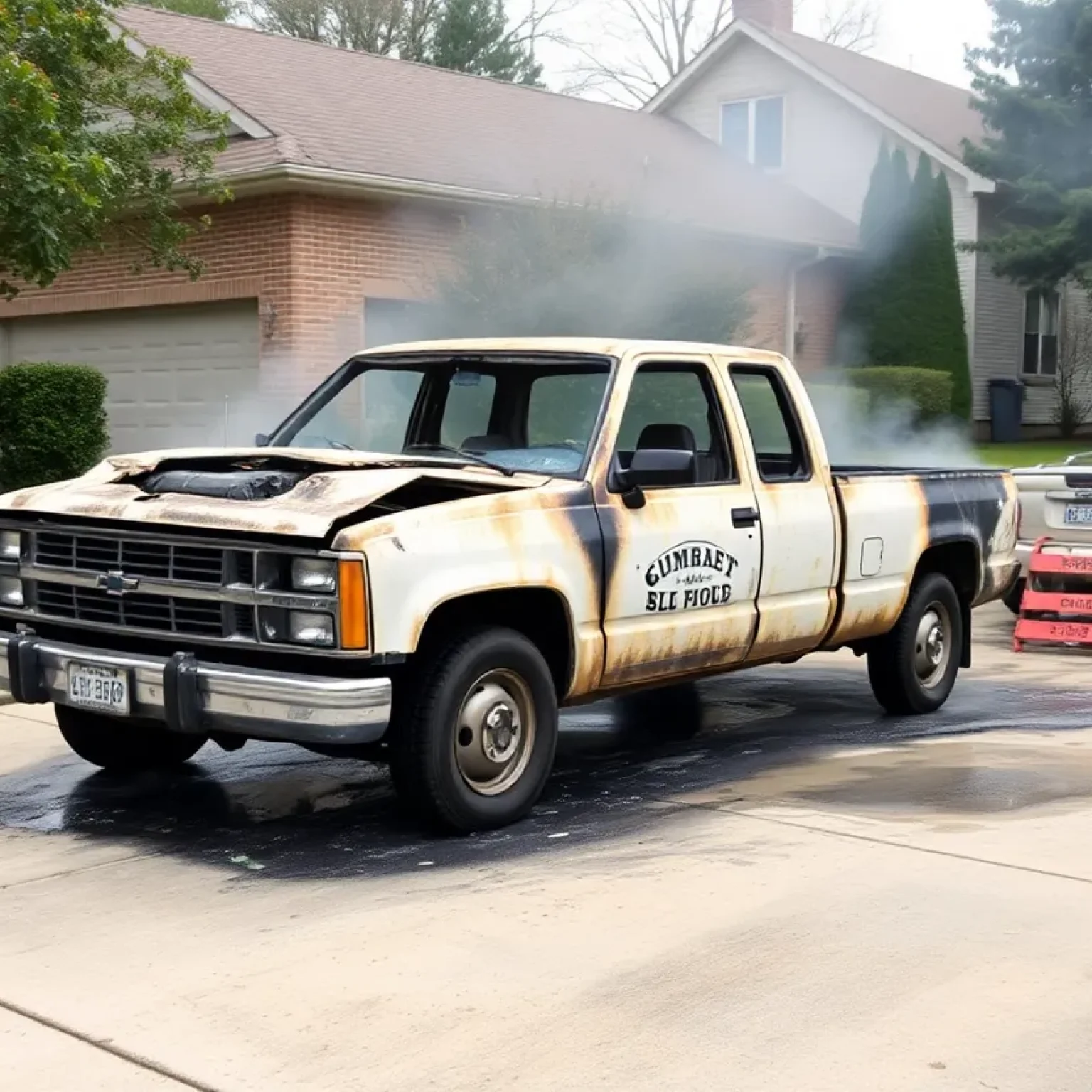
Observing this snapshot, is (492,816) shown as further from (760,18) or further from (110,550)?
(760,18)

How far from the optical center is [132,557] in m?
5.94

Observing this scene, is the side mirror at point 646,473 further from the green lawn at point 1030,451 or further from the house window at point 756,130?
the house window at point 756,130

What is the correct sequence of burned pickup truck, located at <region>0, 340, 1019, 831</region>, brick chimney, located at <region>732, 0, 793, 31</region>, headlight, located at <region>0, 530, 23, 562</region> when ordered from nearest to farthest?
burned pickup truck, located at <region>0, 340, 1019, 831</region>, headlight, located at <region>0, 530, 23, 562</region>, brick chimney, located at <region>732, 0, 793, 31</region>

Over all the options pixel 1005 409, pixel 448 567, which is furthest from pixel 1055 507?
pixel 1005 409

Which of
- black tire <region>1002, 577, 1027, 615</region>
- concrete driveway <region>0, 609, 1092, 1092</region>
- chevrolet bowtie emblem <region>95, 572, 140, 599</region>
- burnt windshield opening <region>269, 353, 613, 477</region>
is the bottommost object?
concrete driveway <region>0, 609, 1092, 1092</region>

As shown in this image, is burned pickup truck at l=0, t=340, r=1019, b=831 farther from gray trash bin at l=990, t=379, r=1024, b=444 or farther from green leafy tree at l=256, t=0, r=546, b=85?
green leafy tree at l=256, t=0, r=546, b=85

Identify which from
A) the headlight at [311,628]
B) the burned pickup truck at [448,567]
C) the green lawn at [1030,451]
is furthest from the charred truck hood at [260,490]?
the green lawn at [1030,451]

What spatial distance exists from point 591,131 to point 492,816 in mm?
19038

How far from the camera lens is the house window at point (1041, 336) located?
2816 cm

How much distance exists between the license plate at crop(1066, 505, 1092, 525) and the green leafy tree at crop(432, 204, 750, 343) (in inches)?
228

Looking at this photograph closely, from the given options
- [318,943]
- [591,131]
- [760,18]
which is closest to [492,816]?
[318,943]

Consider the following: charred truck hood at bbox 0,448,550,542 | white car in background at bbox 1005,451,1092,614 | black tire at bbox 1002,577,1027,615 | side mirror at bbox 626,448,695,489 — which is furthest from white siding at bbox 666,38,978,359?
charred truck hood at bbox 0,448,550,542

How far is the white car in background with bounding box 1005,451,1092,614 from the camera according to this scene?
10883 millimetres

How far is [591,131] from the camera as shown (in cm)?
2370
